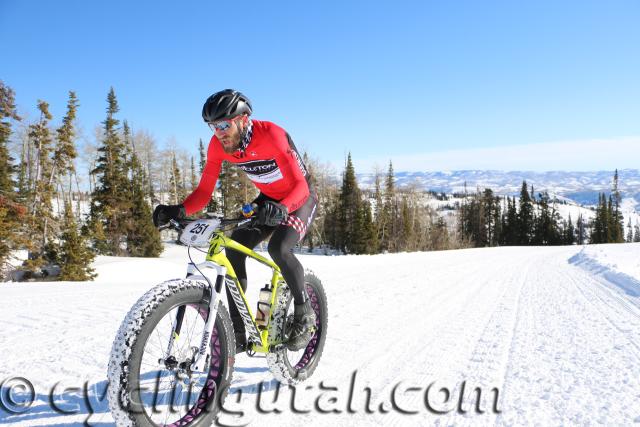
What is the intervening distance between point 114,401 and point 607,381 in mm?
3672

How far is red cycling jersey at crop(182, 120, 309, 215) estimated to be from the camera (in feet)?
10.9

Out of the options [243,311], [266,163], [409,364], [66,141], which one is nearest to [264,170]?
[266,163]

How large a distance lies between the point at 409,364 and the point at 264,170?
2297 mm

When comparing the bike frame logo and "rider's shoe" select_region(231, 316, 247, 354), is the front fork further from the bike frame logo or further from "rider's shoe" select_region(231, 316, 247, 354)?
"rider's shoe" select_region(231, 316, 247, 354)

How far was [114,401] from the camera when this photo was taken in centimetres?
203

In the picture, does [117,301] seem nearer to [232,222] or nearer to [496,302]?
[232,222]

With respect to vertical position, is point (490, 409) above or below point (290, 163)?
below

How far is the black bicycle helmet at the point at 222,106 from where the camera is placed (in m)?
2.94

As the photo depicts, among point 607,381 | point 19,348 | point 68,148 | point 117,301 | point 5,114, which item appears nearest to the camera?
point 607,381

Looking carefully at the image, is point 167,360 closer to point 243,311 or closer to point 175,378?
point 175,378

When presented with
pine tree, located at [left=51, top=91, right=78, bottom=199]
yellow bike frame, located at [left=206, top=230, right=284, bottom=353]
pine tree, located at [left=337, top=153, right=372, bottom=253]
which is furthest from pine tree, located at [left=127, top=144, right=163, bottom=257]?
yellow bike frame, located at [left=206, top=230, right=284, bottom=353]

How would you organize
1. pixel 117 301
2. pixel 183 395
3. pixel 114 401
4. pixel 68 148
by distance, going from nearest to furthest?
pixel 114 401 < pixel 183 395 < pixel 117 301 < pixel 68 148

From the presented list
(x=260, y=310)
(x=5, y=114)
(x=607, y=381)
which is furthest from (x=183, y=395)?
(x=5, y=114)

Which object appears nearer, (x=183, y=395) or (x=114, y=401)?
(x=114, y=401)
